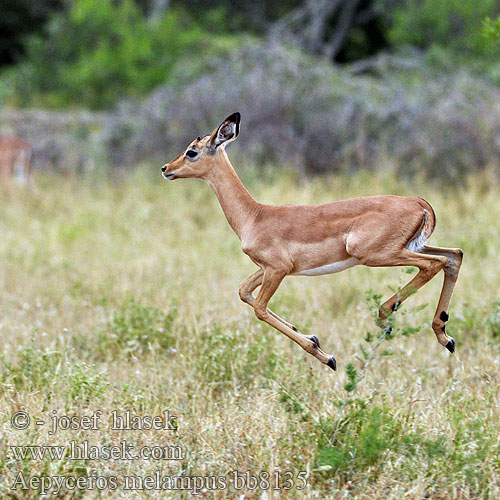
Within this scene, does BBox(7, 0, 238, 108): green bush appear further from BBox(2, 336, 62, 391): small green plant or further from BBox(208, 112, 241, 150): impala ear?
BBox(208, 112, 241, 150): impala ear

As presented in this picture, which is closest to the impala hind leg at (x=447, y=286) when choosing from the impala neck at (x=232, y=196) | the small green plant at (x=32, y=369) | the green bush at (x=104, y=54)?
the impala neck at (x=232, y=196)

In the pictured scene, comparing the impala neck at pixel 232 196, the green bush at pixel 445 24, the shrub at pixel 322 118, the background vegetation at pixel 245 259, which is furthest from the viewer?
the green bush at pixel 445 24

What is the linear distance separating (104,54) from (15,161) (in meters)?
5.70

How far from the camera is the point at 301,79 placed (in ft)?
43.0

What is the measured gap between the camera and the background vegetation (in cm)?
388

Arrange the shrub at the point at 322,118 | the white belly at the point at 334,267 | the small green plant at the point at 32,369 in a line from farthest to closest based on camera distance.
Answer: the shrub at the point at 322,118, the small green plant at the point at 32,369, the white belly at the point at 334,267

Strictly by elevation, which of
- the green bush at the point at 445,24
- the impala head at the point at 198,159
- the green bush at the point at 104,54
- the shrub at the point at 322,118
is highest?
the green bush at the point at 445,24

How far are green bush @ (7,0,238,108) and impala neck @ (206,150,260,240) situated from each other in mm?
13743

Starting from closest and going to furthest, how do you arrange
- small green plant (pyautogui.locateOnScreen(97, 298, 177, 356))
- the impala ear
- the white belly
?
1. the white belly
2. the impala ear
3. small green plant (pyautogui.locateOnScreen(97, 298, 177, 356))

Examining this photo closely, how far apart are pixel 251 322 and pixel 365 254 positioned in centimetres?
191

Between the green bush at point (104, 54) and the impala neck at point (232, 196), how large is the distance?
13.7 m

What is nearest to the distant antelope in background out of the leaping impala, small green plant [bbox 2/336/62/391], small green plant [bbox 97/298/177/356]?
small green plant [bbox 97/298/177/356]

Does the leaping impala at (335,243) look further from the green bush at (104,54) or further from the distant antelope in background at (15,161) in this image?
the green bush at (104,54)

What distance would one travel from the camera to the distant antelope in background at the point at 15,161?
13438 millimetres
